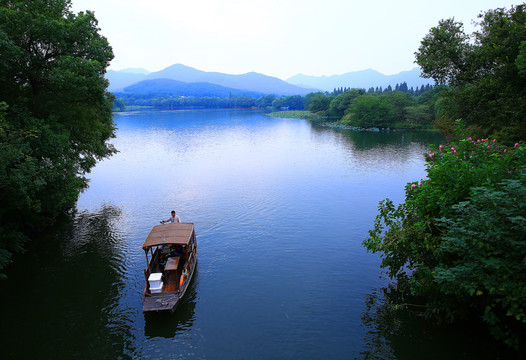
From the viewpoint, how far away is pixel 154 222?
88.6 feet

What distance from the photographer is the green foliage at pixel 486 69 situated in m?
21.8

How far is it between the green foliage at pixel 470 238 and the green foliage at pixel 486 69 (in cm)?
952

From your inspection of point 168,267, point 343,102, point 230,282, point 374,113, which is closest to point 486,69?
point 230,282

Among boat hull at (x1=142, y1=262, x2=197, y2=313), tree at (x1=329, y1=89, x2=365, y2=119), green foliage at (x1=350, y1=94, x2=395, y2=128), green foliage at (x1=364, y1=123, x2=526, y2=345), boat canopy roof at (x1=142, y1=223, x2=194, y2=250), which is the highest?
tree at (x1=329, y1=89, x2=365, y2=119)

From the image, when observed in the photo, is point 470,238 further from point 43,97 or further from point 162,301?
point 43,97

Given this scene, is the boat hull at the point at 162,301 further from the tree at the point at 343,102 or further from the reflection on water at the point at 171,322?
the tree at the point at 343,102

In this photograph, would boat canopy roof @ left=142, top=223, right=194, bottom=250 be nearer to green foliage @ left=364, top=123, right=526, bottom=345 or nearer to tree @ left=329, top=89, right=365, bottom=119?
green foliage @ left=364, top=123, right=526, bottom=345

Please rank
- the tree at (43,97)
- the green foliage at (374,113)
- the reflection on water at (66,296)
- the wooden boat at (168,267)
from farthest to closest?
the green foliage at (374,113)
the tree at (43,97)
the wooden boat at (168,267)
the reflection on water at (66,296)

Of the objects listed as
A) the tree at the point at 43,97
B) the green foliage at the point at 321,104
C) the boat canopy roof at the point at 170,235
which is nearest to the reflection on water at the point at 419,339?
the boat canopy roof at the point at 170,235

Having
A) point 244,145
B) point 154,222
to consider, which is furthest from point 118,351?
point 244,145

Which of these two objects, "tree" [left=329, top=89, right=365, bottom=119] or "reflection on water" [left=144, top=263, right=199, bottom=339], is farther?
"tree" [left=329, top=89, right=365, bottom=119]

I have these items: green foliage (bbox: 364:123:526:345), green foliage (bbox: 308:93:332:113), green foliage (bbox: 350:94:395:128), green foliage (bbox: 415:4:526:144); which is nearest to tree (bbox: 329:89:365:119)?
green foliage (bbox: 308:93:332:113)

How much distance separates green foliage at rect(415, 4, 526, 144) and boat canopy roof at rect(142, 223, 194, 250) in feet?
70.8

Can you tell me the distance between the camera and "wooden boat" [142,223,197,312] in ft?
50.1
